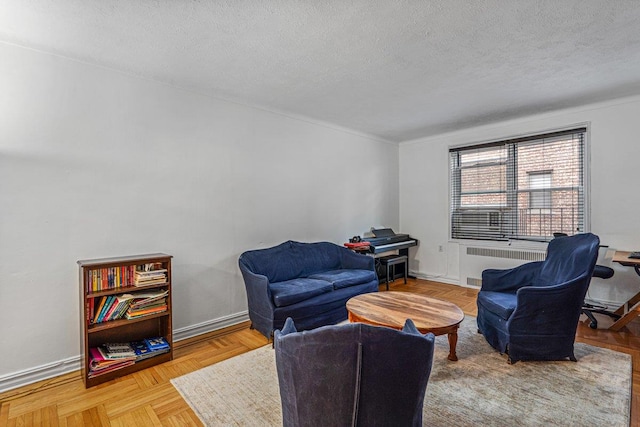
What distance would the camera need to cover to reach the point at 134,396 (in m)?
2.25

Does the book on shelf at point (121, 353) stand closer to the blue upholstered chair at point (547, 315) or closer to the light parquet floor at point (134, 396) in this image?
the light parquet floor at point (134, 396)

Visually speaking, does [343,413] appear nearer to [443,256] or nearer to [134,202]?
[134,202]

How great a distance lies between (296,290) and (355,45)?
2.27 metres

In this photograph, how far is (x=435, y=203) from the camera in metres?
5.65

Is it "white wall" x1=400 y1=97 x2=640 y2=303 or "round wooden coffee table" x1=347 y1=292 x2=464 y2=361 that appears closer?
"round wooden coffee table" x1=347 y1=292 x2=464 y2=361

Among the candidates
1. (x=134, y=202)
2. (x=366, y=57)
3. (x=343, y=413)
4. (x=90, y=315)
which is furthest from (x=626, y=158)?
(x=90, y=315)

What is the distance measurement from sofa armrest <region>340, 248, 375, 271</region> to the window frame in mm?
2097

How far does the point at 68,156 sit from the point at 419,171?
16.8ft

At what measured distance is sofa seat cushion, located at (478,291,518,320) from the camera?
8.76 feet

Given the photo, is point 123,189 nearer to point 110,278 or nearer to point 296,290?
point 110,278

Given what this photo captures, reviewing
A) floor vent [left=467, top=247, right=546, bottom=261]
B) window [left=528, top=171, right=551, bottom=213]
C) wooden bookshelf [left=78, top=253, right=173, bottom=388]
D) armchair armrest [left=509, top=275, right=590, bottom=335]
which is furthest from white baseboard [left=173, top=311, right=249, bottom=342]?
window [left=528, top=171, right=551, bottom=213]

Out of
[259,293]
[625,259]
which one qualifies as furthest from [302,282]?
[625,259]

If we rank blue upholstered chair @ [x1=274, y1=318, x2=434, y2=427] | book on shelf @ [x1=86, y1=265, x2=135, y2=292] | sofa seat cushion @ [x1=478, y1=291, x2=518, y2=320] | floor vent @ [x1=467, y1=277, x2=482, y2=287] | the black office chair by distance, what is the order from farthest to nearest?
floor vent @ [x1=467, y1=277, x2=482, y2=287] < the black office chair < sofa seat cushion @ [x1=478, y1=291, x2=518, y2=320] < book on shelf @ [x1=86, y1=265, x2=135, y2=292] < blue upholstered chair @ [x1=274, y1=318, x2=434, y2=427]

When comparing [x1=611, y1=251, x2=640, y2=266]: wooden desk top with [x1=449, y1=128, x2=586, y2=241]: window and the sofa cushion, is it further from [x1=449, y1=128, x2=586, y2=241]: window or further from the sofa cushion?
the sofa cushion
